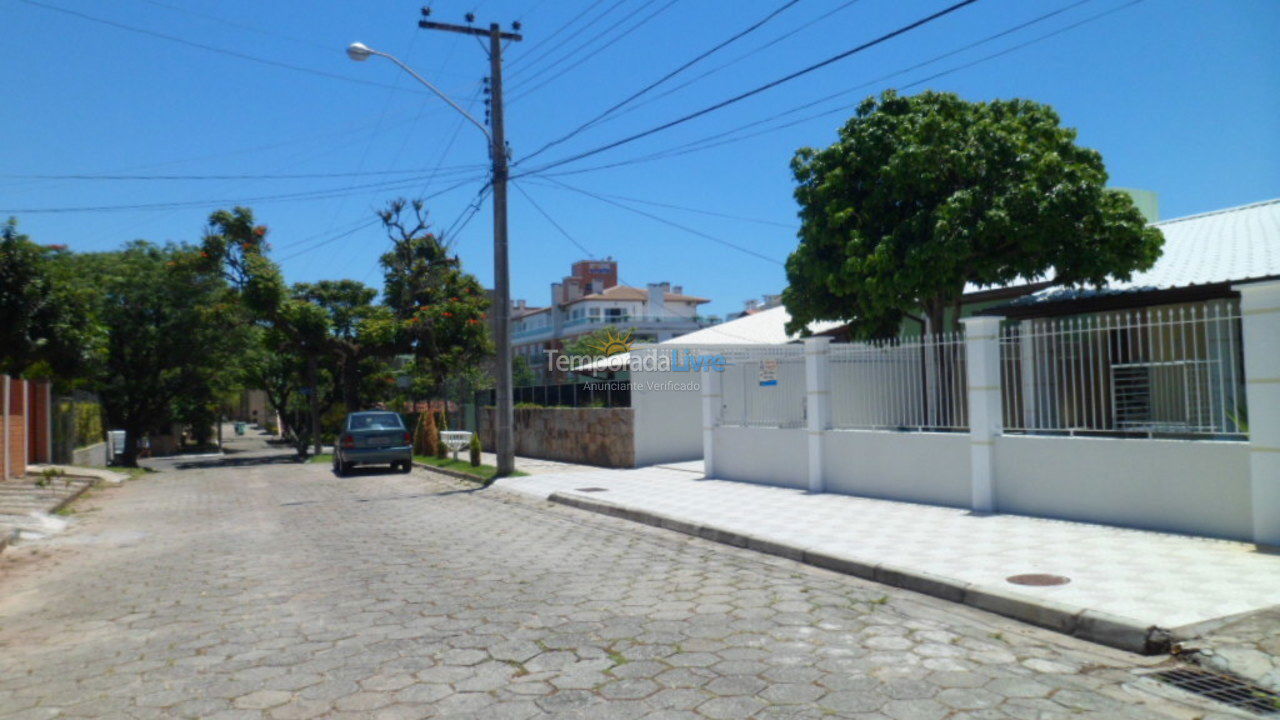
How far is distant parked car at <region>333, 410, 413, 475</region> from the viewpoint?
22.2m

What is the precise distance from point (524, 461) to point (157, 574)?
1454 cm

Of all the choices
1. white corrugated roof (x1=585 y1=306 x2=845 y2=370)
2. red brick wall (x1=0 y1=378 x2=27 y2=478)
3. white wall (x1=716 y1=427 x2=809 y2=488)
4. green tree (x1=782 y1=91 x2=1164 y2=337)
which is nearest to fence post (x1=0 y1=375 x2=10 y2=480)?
red brick wall (x1=0 y1=378 x2=27 y2=478)

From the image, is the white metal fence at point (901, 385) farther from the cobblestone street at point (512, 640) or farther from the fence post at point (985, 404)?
the cobblestone street at point (512, 640)

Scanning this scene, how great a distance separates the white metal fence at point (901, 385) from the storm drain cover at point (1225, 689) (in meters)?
6.52

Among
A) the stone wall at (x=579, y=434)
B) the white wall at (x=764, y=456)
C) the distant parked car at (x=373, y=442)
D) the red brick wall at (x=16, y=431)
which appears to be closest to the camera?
the white wall at (x=764, y=456)

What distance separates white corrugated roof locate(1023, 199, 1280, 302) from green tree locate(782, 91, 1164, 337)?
72cm

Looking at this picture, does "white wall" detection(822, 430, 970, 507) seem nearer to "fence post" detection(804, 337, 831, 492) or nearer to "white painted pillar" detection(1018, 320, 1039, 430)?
"fence post" detection(804, 337, 831, 492)

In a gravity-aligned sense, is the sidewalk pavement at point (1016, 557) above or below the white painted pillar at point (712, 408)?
below

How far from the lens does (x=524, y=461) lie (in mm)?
23312

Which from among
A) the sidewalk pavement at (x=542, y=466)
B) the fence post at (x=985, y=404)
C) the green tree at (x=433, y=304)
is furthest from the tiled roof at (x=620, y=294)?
the fence post at (x=985, y=404)

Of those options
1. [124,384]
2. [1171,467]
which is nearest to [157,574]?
[1171,467]

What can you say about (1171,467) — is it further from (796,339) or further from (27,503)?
(27,503)

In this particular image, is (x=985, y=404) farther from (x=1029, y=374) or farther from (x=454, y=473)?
(x=454, y=473)

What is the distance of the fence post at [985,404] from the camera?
35.2 feet
